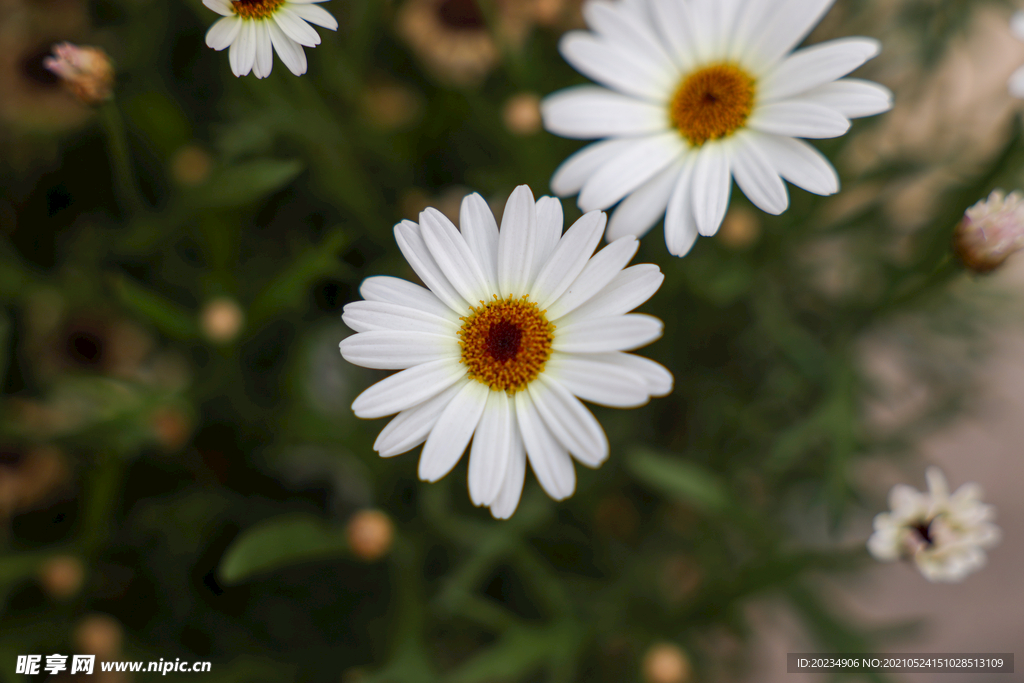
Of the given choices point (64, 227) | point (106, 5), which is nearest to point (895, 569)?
point (64, 227)

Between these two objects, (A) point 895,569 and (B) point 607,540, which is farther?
(A) point 895,569

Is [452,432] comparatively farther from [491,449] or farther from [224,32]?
[224,32]

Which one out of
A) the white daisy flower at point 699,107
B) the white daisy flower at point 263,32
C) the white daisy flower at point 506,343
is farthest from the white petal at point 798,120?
the white daisy flower at point 263,32

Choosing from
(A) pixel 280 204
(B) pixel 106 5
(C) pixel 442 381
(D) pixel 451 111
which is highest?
(B) pixel 106 5

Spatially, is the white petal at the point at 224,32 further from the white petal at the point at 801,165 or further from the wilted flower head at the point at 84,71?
the white petal at the point at 801,165

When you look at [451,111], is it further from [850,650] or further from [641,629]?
[850,650]

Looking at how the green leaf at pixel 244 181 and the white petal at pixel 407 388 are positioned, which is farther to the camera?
the green leaf at pixel 244 181

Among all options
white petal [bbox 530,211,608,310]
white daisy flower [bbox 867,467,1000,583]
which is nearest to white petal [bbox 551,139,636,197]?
white petal [bbox 530,211,608,310]

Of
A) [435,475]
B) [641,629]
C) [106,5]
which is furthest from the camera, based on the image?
[106,5]
